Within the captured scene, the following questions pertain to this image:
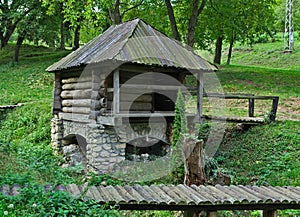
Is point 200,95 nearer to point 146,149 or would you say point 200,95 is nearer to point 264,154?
point 146,149

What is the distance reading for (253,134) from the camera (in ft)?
35.7

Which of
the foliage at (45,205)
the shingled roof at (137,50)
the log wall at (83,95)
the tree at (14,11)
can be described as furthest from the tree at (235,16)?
the foliage at (45,205)

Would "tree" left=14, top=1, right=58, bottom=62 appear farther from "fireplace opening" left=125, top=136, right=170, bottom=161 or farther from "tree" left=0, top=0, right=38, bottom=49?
"fireplace opening" left=125, top=136, right=170, bottom=161

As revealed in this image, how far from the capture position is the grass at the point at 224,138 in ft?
27.3

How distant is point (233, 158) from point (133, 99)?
3.41 m

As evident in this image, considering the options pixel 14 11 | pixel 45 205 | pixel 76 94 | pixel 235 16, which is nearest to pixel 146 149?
pixel 76 94

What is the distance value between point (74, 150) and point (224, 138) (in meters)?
4.98

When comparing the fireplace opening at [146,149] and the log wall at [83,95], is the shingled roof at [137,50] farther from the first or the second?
the fireplace opening at [146,149]

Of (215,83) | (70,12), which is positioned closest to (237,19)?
(215,83)

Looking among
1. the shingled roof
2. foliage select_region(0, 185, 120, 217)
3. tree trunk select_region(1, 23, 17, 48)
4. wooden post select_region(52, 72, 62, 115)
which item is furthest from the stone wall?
tree trunk select_region(1, 23, 17, 48)

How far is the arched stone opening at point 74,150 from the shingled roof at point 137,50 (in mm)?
2483

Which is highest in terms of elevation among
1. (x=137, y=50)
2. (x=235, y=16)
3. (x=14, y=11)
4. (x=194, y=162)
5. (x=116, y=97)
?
(x=14, y=11)

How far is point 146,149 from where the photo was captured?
11352mm

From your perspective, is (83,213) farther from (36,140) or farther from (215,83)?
(215,83)
